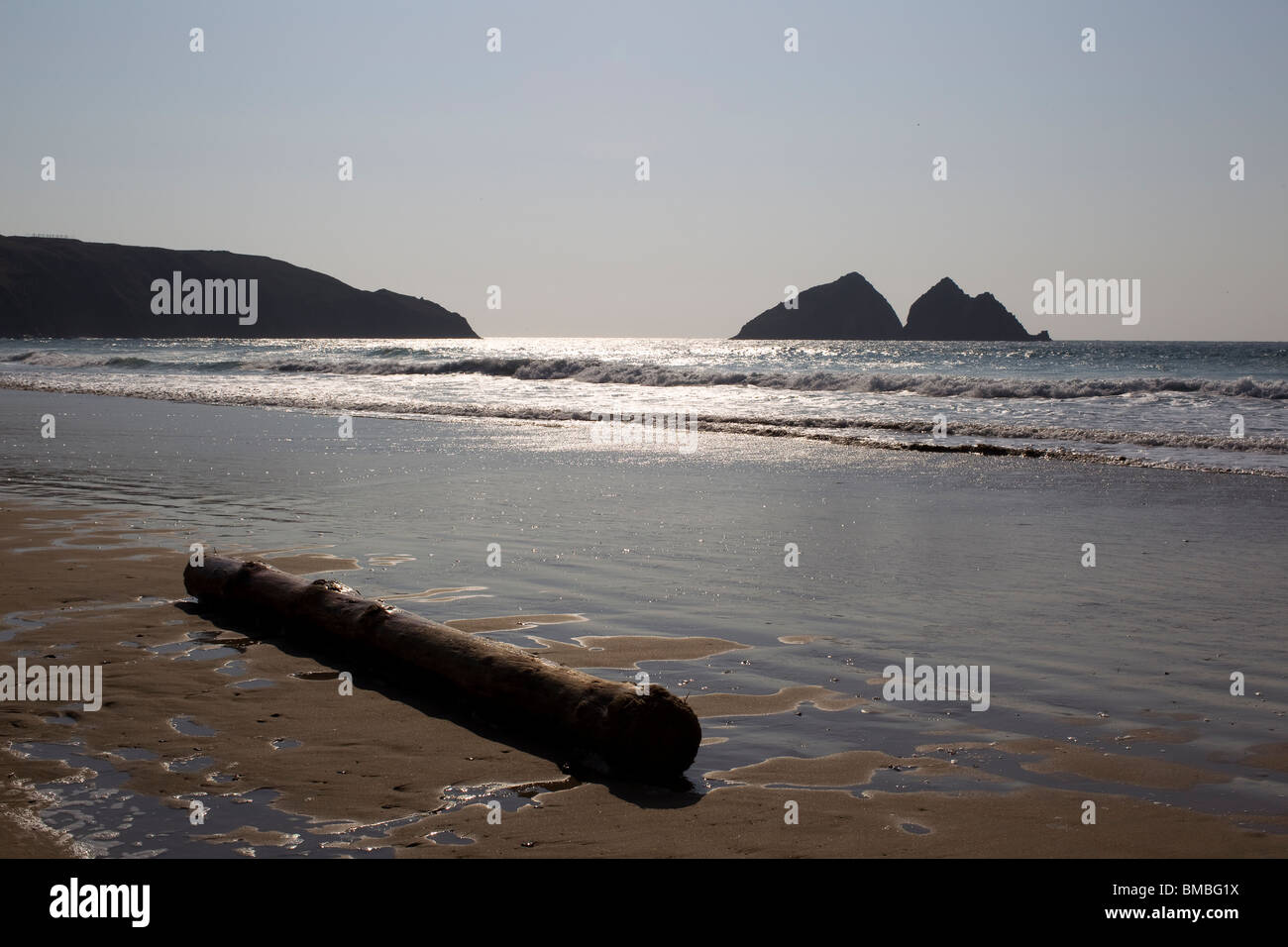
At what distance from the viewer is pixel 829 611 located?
7.04 metres

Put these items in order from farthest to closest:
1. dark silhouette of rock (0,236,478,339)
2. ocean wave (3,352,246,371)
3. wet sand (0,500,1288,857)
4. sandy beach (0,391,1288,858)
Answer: dark silhouette of rock (0,236,478,339) < ocean wave (3,352,246,371) < sandy beach (0,391,1288,858) < wet sand (0,500,1288,857)

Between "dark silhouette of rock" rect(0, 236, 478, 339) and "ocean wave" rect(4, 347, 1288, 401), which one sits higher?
"dark silhouette of rock" rect(0, 236, 478, 339)

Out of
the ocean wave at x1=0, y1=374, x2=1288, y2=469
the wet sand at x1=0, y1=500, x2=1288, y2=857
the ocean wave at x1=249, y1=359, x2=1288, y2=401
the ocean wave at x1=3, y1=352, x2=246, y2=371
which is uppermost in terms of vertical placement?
the ocean wave at x1=3, y1=352, x2=246, y2=371

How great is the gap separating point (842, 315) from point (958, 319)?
775 inches

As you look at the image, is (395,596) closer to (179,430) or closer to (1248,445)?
(179,430)

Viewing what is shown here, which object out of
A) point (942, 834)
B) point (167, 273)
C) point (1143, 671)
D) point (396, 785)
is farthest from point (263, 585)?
point (167, 273)

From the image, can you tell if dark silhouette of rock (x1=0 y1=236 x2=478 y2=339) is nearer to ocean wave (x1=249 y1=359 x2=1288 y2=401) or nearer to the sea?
ocean wave (x1=249 y1=359 x2=1288 y2=401)

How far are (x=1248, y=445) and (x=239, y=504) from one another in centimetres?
1650

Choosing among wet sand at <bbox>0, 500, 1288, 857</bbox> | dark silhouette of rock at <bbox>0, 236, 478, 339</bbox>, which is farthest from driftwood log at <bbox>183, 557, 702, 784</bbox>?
dark silhouette of rock at <bbox>0, 236, 478, 339</bbox>

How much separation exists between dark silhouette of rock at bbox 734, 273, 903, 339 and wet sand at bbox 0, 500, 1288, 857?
176 m

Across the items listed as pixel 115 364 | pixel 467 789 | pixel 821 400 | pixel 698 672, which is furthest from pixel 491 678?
pixel 115 364

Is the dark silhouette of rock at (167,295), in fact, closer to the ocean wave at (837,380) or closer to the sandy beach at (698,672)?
the ocean wave at (837,380)

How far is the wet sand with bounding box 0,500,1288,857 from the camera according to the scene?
366 cm

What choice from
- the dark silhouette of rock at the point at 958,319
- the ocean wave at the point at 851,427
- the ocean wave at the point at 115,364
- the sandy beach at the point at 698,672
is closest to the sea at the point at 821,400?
the ocean wave at the point at 851,427
